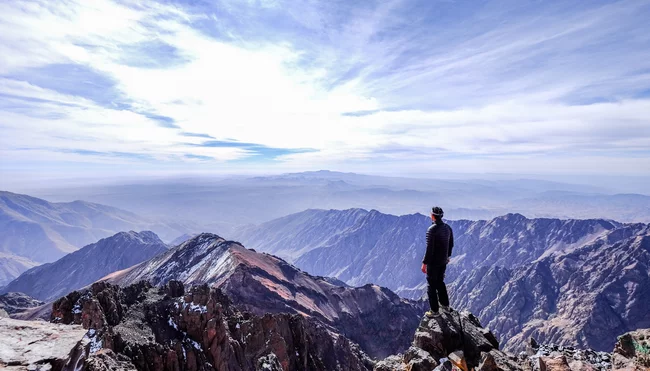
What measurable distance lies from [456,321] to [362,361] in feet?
222

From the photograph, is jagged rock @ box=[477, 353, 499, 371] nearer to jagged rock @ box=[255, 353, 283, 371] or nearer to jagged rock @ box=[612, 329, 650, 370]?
jagged rock @ box=[612, 329, 650, 370]

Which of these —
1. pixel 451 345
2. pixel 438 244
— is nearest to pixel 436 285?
pixel 438 244

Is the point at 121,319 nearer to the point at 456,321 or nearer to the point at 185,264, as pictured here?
the point at 456,321

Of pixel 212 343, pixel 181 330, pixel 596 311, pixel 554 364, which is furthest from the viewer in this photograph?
pixel 596 311

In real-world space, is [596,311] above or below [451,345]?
below

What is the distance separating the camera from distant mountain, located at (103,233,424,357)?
101250 millimetres

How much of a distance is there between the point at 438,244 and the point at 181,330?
4685 centimetres

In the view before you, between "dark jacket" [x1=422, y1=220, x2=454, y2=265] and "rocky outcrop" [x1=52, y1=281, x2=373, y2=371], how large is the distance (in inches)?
1304

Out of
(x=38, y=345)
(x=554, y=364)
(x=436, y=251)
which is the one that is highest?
(x=436, y=251)

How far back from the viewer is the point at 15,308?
128 m

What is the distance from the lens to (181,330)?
4916 centimetres

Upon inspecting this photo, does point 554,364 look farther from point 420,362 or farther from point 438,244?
point 438,244

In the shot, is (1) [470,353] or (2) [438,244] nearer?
(1) [470,353]

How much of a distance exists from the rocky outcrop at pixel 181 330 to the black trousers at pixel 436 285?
Result: 103ft
